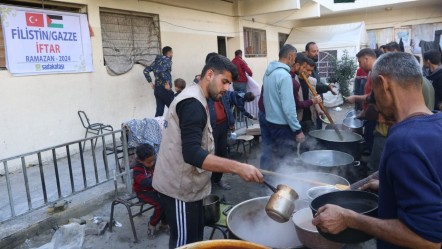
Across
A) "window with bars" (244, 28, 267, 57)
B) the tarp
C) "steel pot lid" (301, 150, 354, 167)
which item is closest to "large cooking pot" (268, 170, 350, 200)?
"steel pot lid" (301, 150, 354, 167)

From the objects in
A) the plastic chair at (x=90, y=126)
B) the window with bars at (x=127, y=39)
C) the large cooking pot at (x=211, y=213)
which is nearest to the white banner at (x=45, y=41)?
the window with bars at (x=127, y=39)

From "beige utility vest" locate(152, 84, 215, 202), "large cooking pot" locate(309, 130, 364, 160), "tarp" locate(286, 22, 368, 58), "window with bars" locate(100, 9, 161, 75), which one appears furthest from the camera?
"tarp" locate(286, 22, 368, 58)

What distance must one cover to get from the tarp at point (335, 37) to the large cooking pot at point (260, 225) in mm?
13602

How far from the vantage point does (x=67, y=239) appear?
12.6 ft

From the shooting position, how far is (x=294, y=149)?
15.0ft

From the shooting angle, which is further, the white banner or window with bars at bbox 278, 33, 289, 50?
window with bars at bbox 278, 33, 289, 50

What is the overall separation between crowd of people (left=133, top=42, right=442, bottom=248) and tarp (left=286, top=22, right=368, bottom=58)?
33.8ft

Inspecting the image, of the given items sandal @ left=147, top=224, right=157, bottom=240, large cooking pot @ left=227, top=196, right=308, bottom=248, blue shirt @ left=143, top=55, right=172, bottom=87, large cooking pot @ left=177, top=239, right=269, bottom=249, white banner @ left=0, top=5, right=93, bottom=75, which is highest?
white banner @ left=0, top=5, right=93, bottom=75

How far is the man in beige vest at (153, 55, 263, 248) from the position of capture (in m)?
2.21

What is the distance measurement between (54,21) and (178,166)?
5.45 meters

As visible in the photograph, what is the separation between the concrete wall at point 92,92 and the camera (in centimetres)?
610

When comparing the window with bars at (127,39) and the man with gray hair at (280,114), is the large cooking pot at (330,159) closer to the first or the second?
the man with gray hair at (280,114)

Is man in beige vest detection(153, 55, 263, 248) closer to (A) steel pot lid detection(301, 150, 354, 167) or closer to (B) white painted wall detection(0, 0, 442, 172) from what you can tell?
(A) steel pot lid detection(301, 150, 354, 167)

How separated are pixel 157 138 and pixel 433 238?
4.25m
